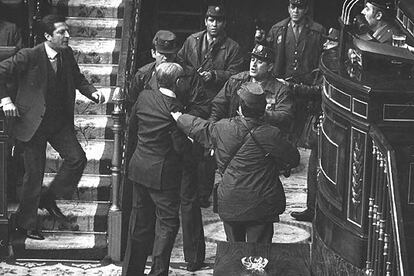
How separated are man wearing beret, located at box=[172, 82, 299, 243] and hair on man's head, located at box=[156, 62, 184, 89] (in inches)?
27.0

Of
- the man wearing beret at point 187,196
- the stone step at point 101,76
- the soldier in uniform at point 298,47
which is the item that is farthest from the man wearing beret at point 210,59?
the man wearing beret at point 187,196

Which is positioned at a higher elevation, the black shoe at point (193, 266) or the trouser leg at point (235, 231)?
the trouser leg at point (235, 231)

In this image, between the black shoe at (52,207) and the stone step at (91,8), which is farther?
the stone step at (91,8)

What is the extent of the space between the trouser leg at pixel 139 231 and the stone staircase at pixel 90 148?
30.7 inches

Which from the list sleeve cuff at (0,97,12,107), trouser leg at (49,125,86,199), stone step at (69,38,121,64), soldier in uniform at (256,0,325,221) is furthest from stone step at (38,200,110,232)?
soldier in uniform at (256,0,325,221)

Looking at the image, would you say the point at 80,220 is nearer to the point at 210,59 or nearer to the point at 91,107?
the point at 91,107

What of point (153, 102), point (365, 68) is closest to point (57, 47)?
point (153, 102)

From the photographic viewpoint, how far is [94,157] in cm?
1505

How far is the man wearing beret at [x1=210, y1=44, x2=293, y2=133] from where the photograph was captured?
13836 millimetres

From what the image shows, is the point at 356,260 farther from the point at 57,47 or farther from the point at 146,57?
the point at 146,57

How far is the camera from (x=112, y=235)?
14.0m

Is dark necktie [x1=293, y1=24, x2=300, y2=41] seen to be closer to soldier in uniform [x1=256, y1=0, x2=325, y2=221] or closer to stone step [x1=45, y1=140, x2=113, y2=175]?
soldier in uniform [x1=256, y1=0, x2=325, y2=221]

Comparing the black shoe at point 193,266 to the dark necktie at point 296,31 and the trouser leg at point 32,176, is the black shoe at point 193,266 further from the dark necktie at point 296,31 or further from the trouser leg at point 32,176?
the dark necktie at point 296,31

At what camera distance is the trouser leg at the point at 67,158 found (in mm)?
14180
